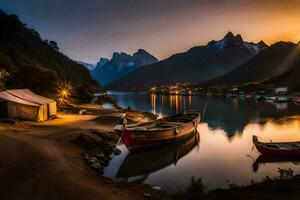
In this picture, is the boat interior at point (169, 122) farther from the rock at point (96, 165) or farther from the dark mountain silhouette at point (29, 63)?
the dark mountain silhouette at point (29, 63)

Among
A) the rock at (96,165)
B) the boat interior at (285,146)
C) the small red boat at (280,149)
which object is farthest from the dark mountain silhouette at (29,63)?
the boat interior at (285,146)

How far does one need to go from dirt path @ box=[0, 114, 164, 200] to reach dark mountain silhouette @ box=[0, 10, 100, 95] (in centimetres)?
4404

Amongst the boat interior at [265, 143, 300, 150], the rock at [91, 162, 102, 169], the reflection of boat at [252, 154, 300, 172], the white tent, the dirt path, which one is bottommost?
the reflection of boat at [252, 154, 300, 172]

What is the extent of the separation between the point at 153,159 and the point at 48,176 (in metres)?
14.1

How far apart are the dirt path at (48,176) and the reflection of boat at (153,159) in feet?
15.8

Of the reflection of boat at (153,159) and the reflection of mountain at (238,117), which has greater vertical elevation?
the reflection of mountain at (238,117)

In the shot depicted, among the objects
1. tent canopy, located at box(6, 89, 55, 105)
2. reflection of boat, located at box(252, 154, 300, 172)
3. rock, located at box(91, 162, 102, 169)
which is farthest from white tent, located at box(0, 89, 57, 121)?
reflection of boat, located at box(252, 154, 300, 172)

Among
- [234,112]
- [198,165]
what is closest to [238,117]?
[234,112]

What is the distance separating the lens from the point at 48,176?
17.5 metres

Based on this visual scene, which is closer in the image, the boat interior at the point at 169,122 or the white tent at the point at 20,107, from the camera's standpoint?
the boat interior at the point at 169,122

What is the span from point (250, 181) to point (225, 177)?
2.01 meters

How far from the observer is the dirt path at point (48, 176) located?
1523cm

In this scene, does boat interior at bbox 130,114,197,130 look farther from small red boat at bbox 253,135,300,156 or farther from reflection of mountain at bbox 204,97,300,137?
small red boat at bbox 253,135,300,156

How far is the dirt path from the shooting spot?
15227 millimetres
